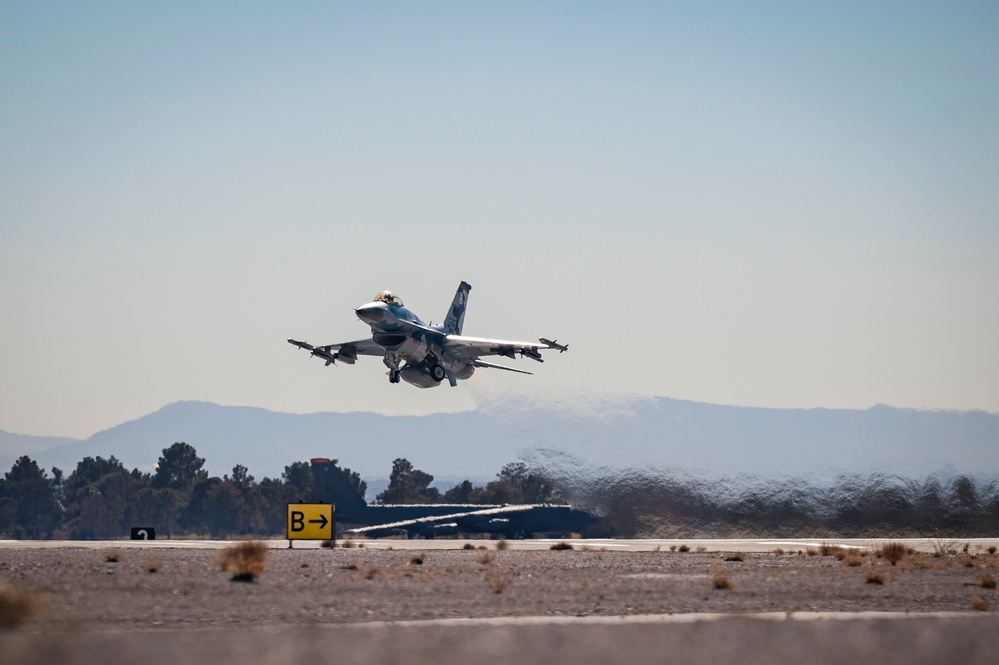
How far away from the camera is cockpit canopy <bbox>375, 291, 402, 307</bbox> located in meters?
48.3

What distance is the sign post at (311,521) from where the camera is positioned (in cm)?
4400

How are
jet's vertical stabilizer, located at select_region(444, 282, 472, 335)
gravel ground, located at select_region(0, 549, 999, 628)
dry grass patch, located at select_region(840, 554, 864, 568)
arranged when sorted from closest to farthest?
gravel ground, located at select_region(0, 549, 999, 628), dry grass patch, located at select_region(840, 554, 864, 568), jet's vertical stabilizer, located at select_region(444, 282, 472, 335)

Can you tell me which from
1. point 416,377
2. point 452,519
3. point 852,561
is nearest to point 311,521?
point 416,377

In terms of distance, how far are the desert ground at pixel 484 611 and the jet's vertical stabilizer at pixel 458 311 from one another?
27072mm

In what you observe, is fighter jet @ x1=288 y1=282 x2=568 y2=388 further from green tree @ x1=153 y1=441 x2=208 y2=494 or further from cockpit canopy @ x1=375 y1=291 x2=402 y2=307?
green tree @ x1=153 y1=441 x2=208 y2=494

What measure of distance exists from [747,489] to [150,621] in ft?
149

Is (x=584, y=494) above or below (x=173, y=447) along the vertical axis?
below

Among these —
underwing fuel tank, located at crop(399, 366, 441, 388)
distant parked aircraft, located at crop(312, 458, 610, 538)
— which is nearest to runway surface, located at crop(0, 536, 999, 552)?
distant parked aircraft, located at crop(312, 458, 610, 538)

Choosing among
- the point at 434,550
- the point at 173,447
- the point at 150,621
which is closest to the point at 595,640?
the point at 150,621

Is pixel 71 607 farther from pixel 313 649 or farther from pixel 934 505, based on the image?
pixel 934 505

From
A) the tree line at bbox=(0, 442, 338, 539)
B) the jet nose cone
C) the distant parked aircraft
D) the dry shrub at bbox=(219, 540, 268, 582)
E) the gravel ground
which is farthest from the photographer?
the tree line at bbox=(0, 442, 338, 539)

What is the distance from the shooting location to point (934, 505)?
5834 centimetres

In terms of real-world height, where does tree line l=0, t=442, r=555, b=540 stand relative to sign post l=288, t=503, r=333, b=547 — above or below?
above

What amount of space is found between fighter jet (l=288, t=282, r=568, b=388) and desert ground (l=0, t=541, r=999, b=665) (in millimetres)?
15493
